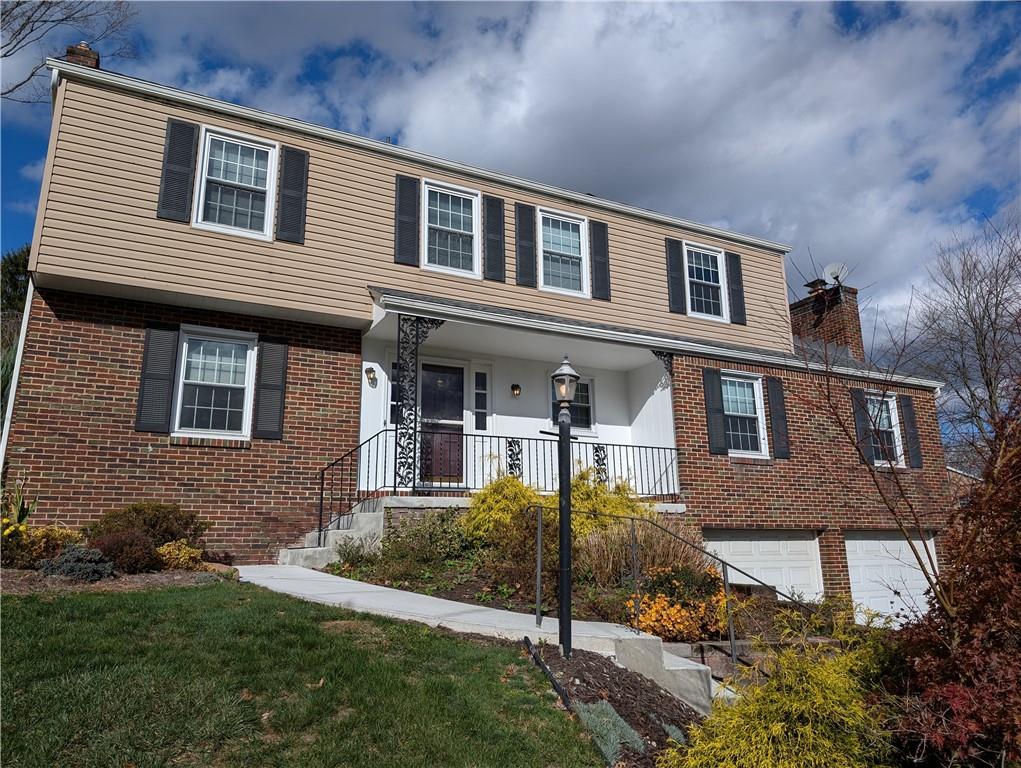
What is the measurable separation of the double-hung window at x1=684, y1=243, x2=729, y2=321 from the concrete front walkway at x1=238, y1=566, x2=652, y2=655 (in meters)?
9.34

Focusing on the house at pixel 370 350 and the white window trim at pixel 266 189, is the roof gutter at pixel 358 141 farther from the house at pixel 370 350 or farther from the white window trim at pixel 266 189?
the white window trim at pixel 266 189

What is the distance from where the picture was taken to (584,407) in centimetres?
1332

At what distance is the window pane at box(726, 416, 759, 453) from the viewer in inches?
513

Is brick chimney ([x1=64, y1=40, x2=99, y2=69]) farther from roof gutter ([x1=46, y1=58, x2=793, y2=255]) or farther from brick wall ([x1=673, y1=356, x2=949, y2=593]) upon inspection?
brick wall ([x1=673, y1=356, x2=949, y2=593])

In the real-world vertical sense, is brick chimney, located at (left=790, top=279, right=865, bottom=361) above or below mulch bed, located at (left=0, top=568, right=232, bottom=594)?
above

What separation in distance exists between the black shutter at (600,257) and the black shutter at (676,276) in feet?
4.90

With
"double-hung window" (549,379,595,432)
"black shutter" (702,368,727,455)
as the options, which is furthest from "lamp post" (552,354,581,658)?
"black shutter" (702,368,727,455)

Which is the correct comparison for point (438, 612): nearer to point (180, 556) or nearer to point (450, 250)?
point (180, 556)

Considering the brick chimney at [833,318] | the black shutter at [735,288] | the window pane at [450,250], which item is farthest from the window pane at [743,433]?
the window pane at [450,250]

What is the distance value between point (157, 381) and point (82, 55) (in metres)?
5.09

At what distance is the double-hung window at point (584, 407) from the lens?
13.2 meters

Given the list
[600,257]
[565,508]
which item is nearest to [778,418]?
[600,257]

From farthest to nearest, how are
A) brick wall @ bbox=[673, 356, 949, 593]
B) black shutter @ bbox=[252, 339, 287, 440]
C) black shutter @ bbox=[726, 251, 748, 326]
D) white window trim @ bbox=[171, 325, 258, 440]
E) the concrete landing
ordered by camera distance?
black shutter @ bbox=[726, 251, 748, 326] < brick wall @ bbox=[673, 356, 949, 593] < black shutter @ bbox=[252, 339, 287, 440] < white window trim @ bbox=[171, 325, 258, 440] < the concrete landing

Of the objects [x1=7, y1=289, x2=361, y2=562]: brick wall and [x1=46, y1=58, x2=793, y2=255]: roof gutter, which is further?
[x1=46, y1=58, x2=793, y2=255]: roof gutter
